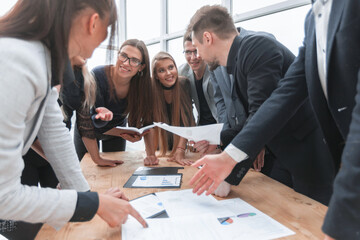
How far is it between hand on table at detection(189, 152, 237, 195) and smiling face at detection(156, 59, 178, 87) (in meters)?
1.15

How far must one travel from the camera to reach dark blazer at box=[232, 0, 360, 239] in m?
0.41

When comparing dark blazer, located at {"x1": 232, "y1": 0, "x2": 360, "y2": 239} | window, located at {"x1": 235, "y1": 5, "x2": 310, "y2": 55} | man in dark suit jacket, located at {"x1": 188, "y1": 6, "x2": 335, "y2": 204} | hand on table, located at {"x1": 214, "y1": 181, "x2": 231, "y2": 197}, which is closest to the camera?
dark blazer, located at {"x1": 232, "y1": 0, "x2": 360, "y2": 239}

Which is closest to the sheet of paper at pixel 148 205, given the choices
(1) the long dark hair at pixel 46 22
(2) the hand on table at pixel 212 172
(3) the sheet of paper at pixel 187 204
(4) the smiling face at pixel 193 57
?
(3) the sheet of paper at pixel 187 204

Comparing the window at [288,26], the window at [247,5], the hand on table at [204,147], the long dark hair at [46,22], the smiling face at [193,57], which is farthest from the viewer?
the window at [247,5]

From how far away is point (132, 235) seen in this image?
71 centimetres

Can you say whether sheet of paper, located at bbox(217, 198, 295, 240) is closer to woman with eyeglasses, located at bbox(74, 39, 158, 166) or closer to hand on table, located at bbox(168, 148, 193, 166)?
hand on table, located at bbox(168, 148, 193, 166)

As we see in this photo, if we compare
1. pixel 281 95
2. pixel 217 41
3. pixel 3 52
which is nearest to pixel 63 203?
pixel 3 52

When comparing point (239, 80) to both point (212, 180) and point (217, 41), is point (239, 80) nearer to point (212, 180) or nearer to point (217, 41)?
point (217, 41)

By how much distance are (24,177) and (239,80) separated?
121 centimetres

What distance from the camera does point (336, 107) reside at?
0.68m

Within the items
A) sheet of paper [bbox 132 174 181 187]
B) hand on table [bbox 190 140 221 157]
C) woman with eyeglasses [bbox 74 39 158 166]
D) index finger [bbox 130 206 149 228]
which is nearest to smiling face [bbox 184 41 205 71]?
woman with eyeglasses [bbox 74 39 158 166]

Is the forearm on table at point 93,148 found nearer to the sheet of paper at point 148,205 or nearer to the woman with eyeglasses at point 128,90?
the woman with eyeglasses at point 128,90

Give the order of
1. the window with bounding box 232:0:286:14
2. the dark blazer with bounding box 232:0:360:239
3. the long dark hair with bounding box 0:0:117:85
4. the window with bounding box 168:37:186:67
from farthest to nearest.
Answer: the window with bounding box 168:37:186:67
the window with bounding box 232:0:286:14
the long dark hair with bounding box 0:0:117:85
the dark blazer with bounding box 232:0:360:239

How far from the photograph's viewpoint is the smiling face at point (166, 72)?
1966mm
